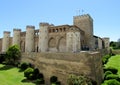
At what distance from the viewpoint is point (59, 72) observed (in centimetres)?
2777

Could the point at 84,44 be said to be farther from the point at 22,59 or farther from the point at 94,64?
the point at 94,64

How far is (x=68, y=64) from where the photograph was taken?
2638 centimetres

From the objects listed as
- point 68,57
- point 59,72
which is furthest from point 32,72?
point 68,57

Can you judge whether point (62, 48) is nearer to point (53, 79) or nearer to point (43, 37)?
point (43, 37)

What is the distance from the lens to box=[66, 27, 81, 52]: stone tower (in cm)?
3734

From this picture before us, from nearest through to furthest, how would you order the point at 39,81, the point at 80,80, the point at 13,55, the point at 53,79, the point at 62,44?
1. the point at 80,80
2. the point at 53,79
3. the point at 39,81
4. the point at 13,55
5. the point at 62,44

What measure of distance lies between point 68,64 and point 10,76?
11.2 metres

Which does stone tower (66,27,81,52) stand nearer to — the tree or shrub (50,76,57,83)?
shrub (50,76,57,83)

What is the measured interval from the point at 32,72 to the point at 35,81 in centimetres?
257

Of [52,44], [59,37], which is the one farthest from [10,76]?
[59,37]

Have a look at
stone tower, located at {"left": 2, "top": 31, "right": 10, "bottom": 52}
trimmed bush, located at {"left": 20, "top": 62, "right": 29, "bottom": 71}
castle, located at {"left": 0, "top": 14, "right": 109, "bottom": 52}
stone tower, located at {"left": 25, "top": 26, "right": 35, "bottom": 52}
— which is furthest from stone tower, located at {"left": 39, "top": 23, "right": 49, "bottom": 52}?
stone tower, located at {"left": 2, "top": 31, "right": 10, "bottom": 52}

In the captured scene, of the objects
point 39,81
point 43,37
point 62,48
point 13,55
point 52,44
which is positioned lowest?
point 39,81

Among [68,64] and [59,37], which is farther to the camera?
[59,37]

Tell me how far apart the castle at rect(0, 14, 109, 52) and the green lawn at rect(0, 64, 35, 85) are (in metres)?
9.63
